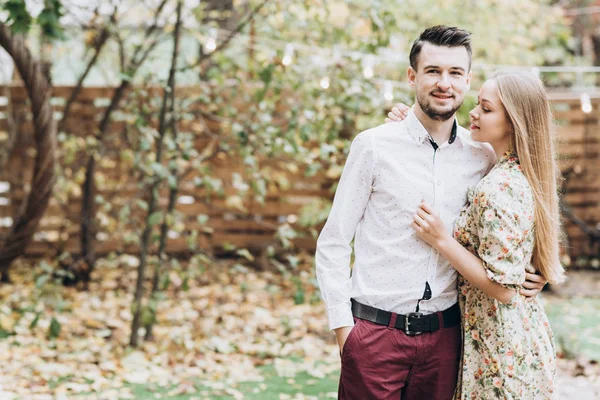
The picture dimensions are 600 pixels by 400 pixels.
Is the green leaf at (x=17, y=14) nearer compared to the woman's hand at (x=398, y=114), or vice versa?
the woman's hand at (x=398, y=114)

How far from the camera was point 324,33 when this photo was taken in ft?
20.1

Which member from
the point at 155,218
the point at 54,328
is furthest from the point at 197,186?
the point at 54,328

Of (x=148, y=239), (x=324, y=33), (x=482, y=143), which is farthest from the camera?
(x=324, y=33)

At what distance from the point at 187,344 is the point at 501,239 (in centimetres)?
325

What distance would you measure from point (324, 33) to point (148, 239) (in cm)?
267

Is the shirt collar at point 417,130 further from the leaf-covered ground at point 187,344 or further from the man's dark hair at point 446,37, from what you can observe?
the leaf-covered ground at point 187,344

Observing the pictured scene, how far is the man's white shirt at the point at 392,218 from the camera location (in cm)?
224

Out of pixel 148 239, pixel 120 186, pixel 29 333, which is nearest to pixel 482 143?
pixel 148 239

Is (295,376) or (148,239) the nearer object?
(295,376)

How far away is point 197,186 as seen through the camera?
18.2ft

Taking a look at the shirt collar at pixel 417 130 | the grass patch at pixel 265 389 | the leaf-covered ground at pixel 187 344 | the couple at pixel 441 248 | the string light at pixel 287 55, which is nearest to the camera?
the couple at pixel 441 248

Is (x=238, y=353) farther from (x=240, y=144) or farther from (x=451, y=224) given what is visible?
(x=451, y=224)

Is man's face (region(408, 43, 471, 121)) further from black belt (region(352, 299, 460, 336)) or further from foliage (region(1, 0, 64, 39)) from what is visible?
foliage (region(1, 0, 64, 39))

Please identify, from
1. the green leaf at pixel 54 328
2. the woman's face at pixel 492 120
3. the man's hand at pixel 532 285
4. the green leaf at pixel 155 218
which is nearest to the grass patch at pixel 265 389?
the green leaf at pixel 54 328
